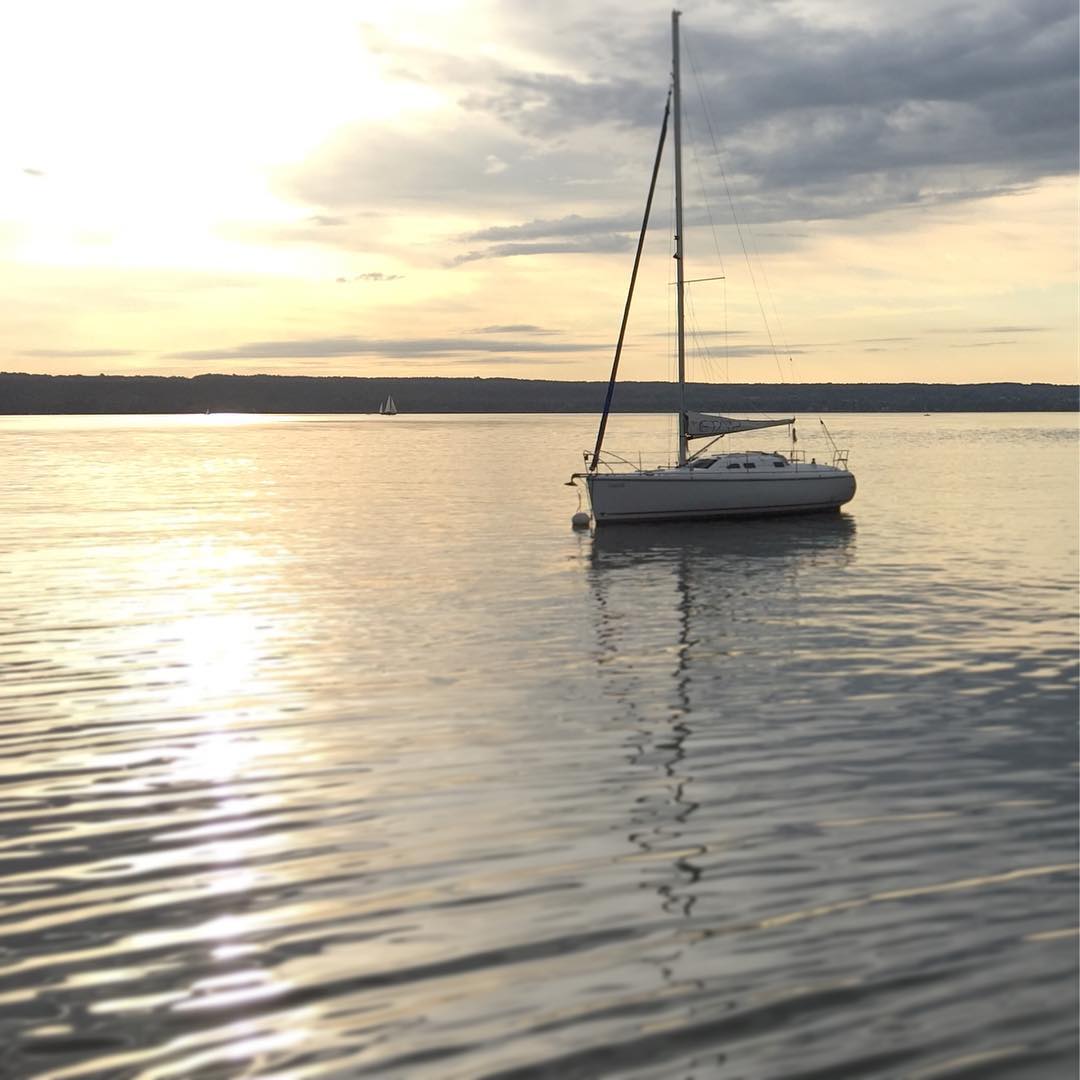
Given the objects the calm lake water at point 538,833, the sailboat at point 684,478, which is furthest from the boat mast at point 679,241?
the calm lake water at point 538,833

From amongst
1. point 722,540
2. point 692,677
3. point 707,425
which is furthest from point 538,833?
point 707,425

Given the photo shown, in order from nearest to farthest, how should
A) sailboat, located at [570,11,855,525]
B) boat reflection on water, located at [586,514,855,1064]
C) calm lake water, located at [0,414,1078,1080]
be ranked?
calm lake water, located at [0,414,1078,1080] → boat reflection on water, located at [586,514,855,1064] → sailboat, located at [570,11,855,525]

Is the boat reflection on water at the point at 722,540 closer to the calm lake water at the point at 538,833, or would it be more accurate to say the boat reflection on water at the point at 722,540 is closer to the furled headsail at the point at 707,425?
the furled headsail at the point at 707,425

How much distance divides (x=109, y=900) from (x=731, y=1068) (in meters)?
4.75

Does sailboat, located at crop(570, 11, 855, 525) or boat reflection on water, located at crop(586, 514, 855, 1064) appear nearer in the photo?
boat reflection on water, located at crop(586, 514, 855, 1064)

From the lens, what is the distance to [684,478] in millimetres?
39281

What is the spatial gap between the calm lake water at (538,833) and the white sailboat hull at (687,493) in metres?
13.6

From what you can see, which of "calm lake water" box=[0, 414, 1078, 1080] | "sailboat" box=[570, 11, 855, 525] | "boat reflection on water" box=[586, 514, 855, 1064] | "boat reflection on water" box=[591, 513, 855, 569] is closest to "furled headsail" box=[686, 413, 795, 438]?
"sailboat" box=[570, 11, 855, 525]

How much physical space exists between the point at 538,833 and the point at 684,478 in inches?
1186

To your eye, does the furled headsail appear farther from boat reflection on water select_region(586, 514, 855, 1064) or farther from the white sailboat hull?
boat reflection on water select_region(586, 514, 855, 1064)

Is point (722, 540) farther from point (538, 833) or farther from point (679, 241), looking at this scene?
point (538, 833)

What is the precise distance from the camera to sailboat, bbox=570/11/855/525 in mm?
39156

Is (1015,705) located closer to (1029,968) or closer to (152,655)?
(1029,968)

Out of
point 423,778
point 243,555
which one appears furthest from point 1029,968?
point 243,555
